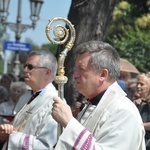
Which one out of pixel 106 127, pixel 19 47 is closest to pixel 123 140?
pixel 106 127

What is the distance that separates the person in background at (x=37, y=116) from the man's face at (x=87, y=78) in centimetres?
114

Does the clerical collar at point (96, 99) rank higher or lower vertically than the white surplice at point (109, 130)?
higher

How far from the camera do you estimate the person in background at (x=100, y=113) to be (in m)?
3.76

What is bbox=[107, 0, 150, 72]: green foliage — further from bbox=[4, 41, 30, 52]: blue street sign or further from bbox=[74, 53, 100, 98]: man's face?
bbox=[74, 53, 100, 98]: man's face

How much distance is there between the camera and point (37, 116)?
5.34 metres

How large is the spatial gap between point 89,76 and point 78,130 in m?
0.40

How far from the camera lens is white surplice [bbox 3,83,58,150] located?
509 cm

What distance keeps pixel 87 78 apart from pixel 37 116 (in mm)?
1441

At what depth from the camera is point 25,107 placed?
5.77m

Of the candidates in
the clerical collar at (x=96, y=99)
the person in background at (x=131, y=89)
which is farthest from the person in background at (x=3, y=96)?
the clerical collar at (x=96, y=99)

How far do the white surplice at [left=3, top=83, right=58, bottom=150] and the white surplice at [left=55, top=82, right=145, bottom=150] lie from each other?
1127 mm

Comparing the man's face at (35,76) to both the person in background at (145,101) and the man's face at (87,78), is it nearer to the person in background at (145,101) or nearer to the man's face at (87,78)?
the person in background at (145,101)

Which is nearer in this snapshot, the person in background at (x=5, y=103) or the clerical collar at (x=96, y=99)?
the clerical collar at (x=96, y=99)

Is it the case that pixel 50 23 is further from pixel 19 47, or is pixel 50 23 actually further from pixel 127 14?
pixel 127 14
